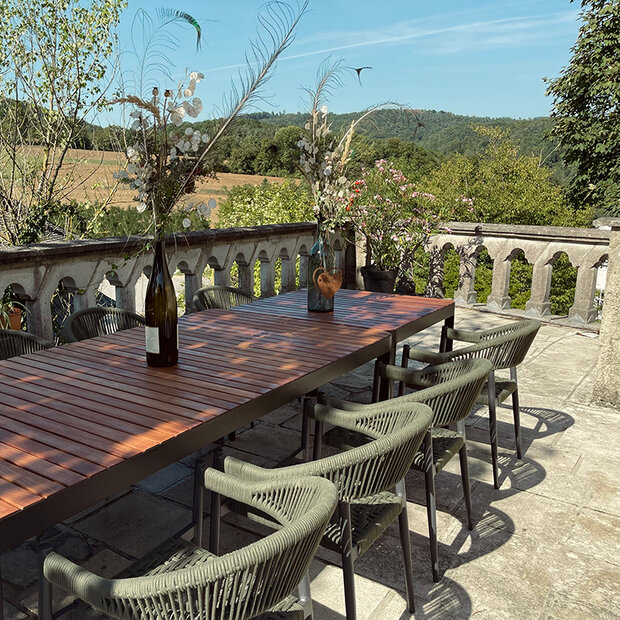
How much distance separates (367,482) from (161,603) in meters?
0.68

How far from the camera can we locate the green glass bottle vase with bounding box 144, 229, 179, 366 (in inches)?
83.3

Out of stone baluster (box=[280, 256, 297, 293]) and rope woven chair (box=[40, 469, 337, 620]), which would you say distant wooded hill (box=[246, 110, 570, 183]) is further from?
rope woven chair (box=[40, 469, 337, 620])

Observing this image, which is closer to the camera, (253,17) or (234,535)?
(253,17)

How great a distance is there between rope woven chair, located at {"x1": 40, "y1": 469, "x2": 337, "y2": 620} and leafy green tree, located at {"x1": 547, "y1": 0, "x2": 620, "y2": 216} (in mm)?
18374

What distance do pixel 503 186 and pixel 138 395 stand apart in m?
26.0

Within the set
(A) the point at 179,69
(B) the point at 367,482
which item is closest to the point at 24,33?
(A) the point at 179,69

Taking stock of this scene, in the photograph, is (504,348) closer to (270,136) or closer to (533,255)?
(270,136)

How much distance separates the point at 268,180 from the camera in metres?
14.2

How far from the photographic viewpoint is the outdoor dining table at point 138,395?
1.35 meters

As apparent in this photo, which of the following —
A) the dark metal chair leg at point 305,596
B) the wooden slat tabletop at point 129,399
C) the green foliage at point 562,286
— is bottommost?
the green foliage at point 562,286

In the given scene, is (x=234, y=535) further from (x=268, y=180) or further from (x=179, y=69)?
(x=268, y=180)

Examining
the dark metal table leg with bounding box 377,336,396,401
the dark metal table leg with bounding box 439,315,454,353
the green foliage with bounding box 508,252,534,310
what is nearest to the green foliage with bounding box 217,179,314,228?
the dark metal table leg with bounding box 439,315,454,353

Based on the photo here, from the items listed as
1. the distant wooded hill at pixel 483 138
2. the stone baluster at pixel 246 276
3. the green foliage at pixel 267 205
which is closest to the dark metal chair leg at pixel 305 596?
the stone baluster at pixel 246 276

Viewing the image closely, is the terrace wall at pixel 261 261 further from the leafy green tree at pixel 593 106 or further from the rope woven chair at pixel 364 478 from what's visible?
the leafy green tree at pixel 593 106
